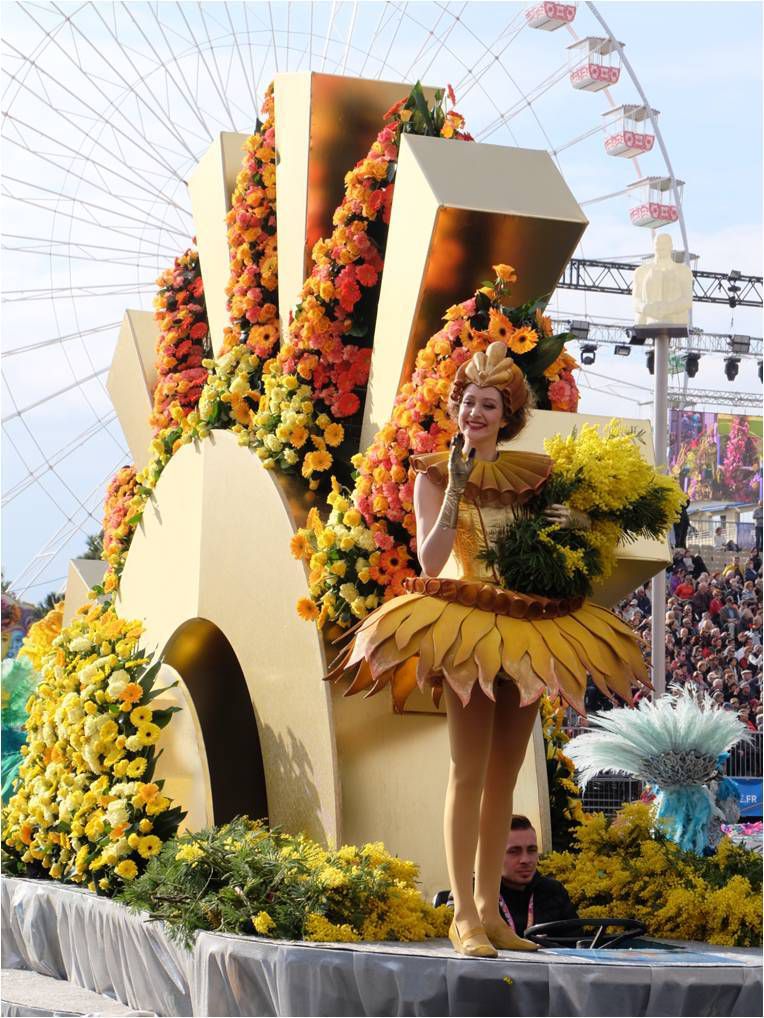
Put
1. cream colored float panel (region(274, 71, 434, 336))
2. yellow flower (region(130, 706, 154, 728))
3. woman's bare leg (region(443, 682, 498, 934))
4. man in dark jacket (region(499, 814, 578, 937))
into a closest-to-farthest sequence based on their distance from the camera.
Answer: woman's bare leg (region(443, 682, 498, 934)), man in dark jacket (region(499, 814, 578, 937)), yellow flower (region(130, 706, 154, 728)), cream colored float panel (region(274, 71, 434, 336))

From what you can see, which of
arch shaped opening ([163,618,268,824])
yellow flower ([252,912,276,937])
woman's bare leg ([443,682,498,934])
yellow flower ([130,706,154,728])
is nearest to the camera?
woman's bare leg ([443,682,498,934])

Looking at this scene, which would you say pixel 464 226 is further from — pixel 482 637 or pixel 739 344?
pixel 739 344

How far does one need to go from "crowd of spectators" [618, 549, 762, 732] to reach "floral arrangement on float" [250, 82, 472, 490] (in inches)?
487

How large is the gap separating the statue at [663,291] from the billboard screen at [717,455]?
2194cm

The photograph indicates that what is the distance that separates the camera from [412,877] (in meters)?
5.37

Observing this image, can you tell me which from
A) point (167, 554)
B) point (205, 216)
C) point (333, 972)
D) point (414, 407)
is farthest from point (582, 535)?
point (205, 216)

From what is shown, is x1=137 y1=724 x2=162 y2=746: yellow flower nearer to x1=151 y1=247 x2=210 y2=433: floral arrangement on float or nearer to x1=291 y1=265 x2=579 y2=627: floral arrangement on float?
x1=291 y1=265 x2=579 y2=627: floral arrangement on float

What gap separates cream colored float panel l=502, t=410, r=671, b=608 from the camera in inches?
215

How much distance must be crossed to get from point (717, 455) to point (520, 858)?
34663 mm

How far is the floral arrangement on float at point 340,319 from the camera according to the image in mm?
6582

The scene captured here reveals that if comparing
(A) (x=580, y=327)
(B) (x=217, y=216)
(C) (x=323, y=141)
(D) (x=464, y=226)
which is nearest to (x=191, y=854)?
(D) (x=464, y=226)

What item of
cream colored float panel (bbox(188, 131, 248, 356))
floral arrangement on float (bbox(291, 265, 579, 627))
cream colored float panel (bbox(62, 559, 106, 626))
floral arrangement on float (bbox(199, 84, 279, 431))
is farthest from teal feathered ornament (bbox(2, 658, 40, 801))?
floral arrangement on float (bbox(291, 265, 579, 627))

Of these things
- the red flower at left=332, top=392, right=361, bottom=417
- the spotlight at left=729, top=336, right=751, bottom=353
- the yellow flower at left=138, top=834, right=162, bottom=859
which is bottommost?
the yellow flower at left=138, top=834, right=162, bottom=859

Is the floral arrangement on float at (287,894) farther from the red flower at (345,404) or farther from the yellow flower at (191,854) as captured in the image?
the red flower at (345,404)
